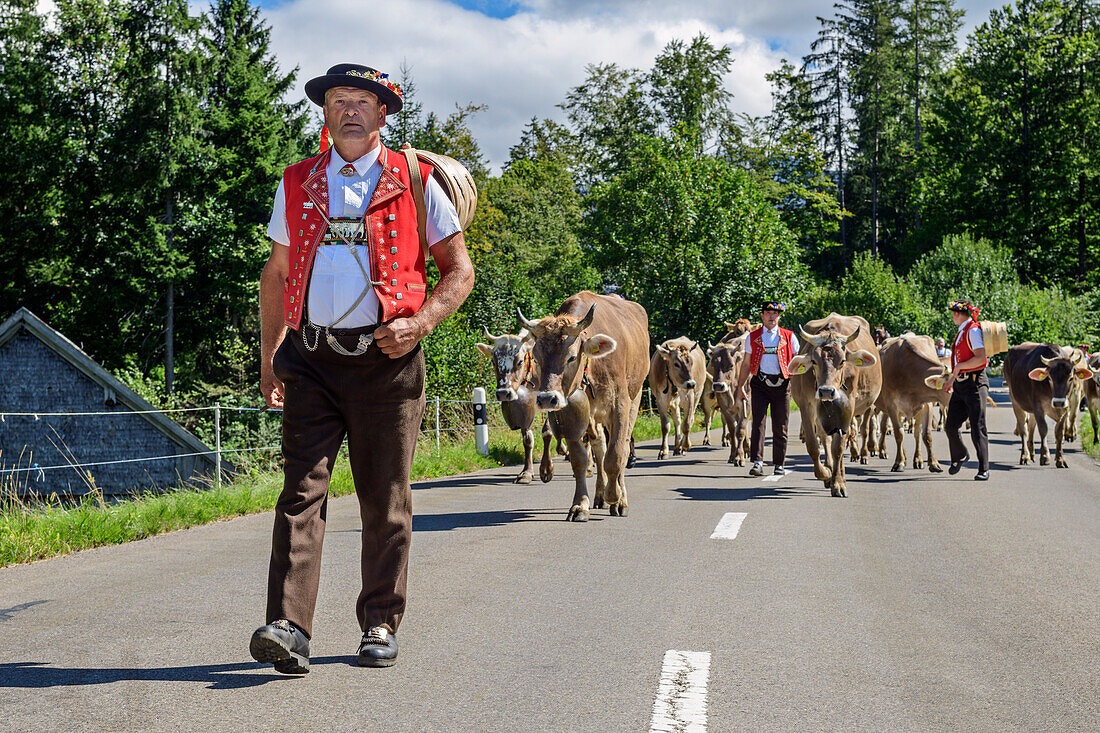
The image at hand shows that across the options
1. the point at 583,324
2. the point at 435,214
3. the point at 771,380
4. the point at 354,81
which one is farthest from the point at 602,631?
the point at 771,380

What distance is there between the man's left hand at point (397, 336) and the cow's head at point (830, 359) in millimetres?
9215

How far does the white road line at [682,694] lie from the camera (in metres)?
3.92

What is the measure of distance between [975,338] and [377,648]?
12.4m

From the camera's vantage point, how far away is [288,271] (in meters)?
4.73

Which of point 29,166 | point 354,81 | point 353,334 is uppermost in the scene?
point 29,166

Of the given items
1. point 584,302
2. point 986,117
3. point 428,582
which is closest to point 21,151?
point 584,302

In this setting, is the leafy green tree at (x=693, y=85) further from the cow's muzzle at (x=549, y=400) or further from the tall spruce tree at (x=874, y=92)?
the cow's muzzle at (x=549, y=400)

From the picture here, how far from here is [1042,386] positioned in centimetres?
1847

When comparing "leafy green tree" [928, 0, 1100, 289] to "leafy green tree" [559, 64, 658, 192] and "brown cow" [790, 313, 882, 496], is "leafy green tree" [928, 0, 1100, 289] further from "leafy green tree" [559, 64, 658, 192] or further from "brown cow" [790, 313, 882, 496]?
"brown cow" [790, 313, 882, 496]

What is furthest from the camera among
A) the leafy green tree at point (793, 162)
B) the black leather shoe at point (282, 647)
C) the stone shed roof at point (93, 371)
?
the leafy green tree at point (793, 162)

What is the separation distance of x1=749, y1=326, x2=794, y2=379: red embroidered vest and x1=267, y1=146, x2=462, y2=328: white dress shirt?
10247 mm

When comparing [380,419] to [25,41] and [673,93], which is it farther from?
[673,93]

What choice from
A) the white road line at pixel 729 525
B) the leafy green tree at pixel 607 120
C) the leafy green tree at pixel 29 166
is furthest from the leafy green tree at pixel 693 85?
the white road line at pixel 729 525

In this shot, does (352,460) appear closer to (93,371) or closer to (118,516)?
(118,516)
